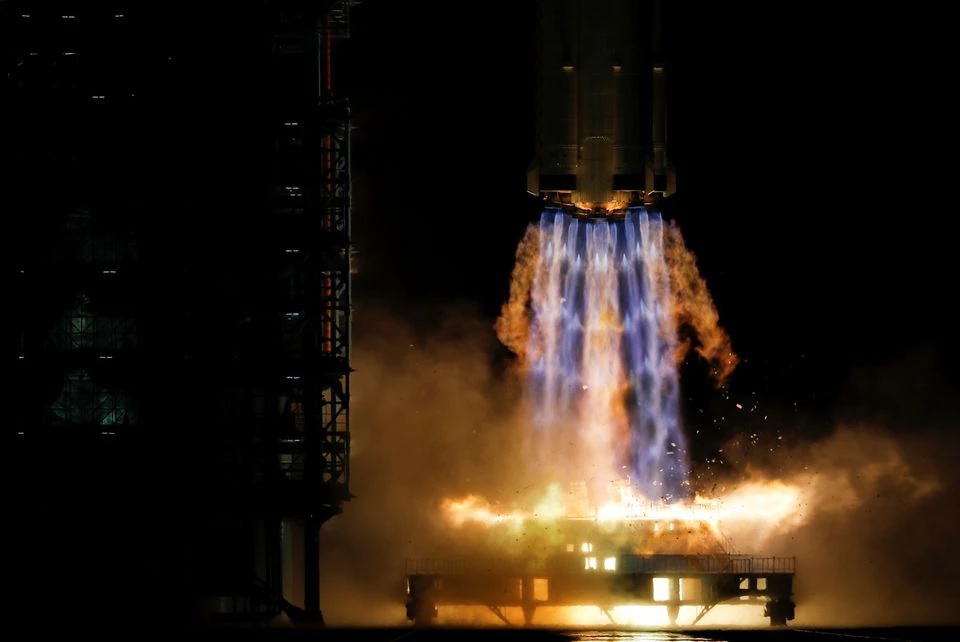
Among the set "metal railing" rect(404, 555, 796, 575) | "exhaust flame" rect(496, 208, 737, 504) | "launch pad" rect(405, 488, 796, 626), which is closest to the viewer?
"launch pad" rect(405, 488, 796, 626)

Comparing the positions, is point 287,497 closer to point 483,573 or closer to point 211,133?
point 483,573

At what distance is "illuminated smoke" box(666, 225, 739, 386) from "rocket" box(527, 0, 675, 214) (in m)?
7.22

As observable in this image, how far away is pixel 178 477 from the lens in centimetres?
8988

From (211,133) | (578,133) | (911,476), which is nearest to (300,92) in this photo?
(211,133)

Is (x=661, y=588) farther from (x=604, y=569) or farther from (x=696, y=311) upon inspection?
(x=696, y=311)

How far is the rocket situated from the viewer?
92938 millimetres

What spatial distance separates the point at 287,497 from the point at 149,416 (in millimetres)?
5958

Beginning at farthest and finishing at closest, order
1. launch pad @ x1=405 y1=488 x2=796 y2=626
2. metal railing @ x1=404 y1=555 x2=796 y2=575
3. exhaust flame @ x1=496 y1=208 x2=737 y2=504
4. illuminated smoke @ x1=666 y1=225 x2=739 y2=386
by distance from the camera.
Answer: illuminated smoke @ x1=666 y1=225 x2=739 y2=386
exhaust flame @ x1=496 y1=208 x2=737 y2=504
metal railing @ x1=404 y1=555 x2=796 y2=575
launch pad @ x1=405 y1=488 x2=796 y2=626

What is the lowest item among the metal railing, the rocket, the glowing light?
the glowing light

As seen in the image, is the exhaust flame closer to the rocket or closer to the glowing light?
the rocket

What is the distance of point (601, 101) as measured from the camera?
9325 centimetres

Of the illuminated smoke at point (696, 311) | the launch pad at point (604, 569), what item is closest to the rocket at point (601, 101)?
the illuminated smoke at point (696, 311)

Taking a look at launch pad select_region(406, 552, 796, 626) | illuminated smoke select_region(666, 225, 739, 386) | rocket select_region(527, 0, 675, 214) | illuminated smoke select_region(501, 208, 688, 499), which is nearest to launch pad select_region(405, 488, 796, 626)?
launch pad select_region(406, 552, 796, 626)

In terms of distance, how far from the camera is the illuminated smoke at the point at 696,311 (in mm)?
101250
